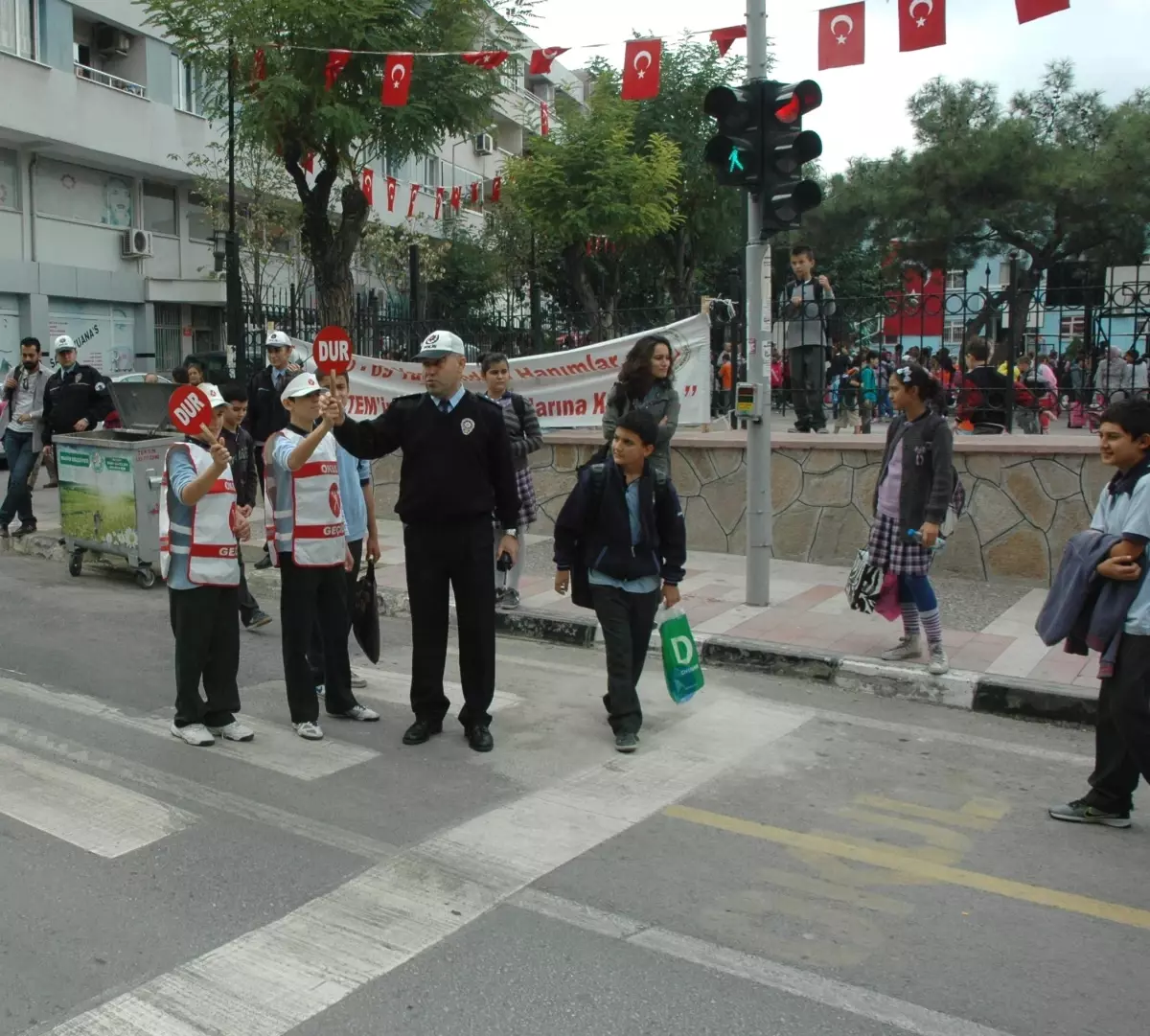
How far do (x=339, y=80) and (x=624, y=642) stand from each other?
1217cm

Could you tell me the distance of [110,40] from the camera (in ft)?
90.3

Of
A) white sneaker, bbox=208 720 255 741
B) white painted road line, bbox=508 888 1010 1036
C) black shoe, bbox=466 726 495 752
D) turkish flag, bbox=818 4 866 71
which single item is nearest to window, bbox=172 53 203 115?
turkish flag, bbox=818 4 866 71

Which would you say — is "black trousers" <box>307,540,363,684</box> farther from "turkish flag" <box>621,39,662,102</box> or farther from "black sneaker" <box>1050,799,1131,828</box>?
"turkish flag" <box>621,39,662,102</box>

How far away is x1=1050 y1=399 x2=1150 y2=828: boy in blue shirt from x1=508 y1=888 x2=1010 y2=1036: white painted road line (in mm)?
1656

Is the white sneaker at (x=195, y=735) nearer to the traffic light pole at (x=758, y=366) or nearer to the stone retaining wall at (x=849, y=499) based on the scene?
the traffic light pole at (x=758, y=366)

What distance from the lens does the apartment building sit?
2503 cm

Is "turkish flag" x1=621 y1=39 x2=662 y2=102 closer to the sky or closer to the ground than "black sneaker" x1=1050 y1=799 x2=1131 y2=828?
closer to the sky

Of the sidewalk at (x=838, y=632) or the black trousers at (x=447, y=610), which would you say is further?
the sidewalk at (x=838, y=632)

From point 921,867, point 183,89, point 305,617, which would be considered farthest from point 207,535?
point 183,89

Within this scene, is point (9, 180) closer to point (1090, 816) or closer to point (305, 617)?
point (305, 617)

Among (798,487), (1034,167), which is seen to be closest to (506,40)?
(798,487)

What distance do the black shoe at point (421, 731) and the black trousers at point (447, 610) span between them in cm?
3

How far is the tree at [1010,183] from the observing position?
30.4m

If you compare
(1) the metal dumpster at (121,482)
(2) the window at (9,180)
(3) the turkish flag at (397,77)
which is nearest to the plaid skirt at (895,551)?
(1) the metal dumpster at (121,482)
